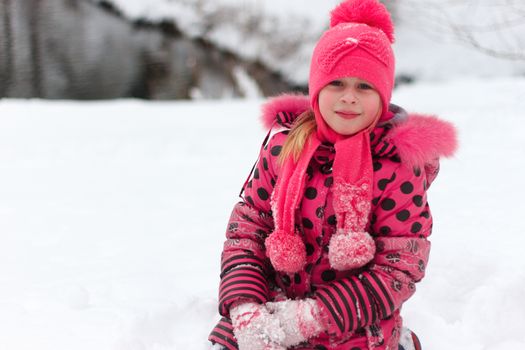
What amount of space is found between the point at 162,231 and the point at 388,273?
1711mm

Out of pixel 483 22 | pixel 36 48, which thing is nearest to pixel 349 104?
pixel 483 22

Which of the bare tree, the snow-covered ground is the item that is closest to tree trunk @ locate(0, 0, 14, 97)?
the snow-covered ground

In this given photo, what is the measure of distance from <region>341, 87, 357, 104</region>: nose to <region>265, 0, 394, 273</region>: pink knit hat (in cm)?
4

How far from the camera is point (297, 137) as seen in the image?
1.45 m

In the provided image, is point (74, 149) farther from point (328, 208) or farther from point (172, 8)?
point (172, 8)

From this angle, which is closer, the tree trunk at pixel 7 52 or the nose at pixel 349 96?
the nose at pixel 349 96

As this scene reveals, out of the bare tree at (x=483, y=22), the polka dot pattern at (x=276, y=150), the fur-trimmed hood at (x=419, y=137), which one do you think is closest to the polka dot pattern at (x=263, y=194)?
the polka dot pattern at (x=276, y=150)

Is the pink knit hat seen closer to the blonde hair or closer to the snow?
the blonde hair

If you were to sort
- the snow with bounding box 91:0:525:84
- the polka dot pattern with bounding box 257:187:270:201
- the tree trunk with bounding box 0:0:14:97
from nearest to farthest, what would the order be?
1. the polka dot pattern with bounding box 257:187:270:201
2. the tree trunk with bounding box 0:0:14:97
3. the snow with bounding box 91:0:525:84

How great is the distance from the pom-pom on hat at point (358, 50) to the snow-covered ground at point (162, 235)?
100 cm

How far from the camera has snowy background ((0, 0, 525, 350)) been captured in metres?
1.85

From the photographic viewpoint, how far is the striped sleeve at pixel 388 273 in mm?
1346

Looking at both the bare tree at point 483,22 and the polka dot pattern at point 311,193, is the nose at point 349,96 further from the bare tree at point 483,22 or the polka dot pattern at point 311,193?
the bare tree at point 483,22

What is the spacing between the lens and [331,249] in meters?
1.37
